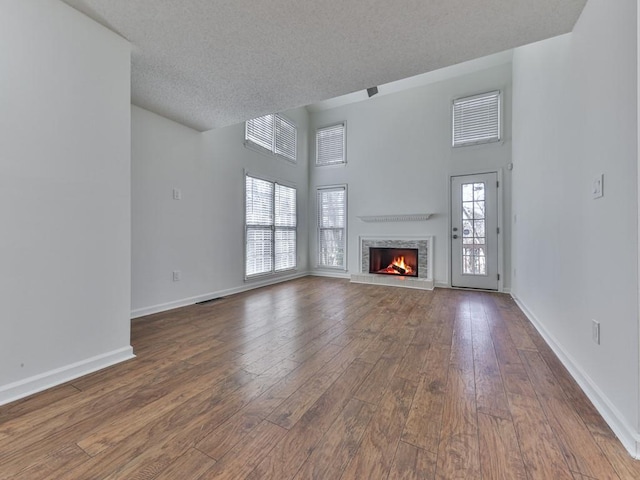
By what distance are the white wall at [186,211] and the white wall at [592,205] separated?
3.70 metres

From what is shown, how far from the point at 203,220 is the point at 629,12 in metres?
3.92

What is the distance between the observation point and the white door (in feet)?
14.3

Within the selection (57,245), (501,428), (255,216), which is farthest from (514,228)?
(57,245)

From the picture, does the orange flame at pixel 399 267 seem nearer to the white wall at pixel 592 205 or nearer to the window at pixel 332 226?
the window at pixel 332 226

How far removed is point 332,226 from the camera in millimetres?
5836

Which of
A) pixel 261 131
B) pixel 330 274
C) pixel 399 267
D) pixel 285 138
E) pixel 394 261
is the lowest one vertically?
pixel 330 274

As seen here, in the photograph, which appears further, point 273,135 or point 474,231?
point 273,135

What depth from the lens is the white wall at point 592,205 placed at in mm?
1167

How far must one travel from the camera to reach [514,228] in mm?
3949

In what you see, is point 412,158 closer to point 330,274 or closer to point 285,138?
point 285,138

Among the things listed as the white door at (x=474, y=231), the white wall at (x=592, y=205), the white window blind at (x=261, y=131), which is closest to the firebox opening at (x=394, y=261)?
the white door at (x=474, y=231)

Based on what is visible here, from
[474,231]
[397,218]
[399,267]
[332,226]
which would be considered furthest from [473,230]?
[332,226]

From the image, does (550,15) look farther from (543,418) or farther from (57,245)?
(57,245)

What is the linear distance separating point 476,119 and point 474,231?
6.12 feet
